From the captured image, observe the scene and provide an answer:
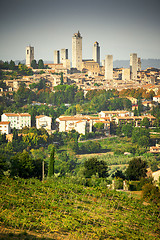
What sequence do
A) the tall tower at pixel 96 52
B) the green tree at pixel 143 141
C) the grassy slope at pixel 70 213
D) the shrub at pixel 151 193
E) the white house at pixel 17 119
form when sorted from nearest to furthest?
the grassy slope at pixel 70 213 < the shrub at pixel 151 193 < the green tree at pixel 143 141 < the white house at pixel 17 119 < the tall tower at pixel 96 52

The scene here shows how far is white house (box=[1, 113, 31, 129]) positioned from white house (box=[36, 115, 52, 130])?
0.50 metres

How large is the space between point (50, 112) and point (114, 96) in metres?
6.59

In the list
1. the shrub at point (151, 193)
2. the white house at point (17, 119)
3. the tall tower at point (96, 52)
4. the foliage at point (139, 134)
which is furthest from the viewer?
the tall tower at point (96, 52)

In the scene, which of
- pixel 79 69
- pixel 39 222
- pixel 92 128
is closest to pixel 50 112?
pixel 92 128

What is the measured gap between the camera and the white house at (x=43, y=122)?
79.1 feet

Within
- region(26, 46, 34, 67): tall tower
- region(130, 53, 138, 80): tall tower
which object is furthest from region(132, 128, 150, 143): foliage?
region(26, 46, 34, 67): tall tower

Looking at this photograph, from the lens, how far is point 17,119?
78.4 feet

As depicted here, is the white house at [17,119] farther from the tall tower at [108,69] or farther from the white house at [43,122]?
the tall tower at [108,69]

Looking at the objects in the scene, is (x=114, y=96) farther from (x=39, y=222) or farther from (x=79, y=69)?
(x=39, y=222)

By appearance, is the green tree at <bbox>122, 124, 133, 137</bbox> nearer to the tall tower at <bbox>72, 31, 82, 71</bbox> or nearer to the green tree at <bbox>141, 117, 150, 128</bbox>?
the green tree at <bbox>141, 117, 150, 128</bbox>

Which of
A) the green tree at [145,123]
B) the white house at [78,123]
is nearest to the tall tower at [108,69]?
the green tree at [145,123]

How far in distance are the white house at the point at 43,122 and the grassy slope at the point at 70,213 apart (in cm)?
1444

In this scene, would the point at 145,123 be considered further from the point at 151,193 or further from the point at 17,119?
the point at 151,193

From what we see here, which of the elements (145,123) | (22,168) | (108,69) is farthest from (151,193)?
(108,69)
